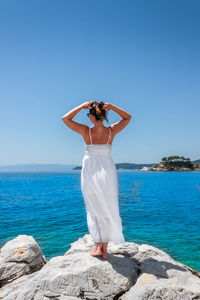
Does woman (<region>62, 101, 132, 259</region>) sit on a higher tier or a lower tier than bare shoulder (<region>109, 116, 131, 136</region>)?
lower

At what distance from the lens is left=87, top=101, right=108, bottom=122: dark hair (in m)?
5.23

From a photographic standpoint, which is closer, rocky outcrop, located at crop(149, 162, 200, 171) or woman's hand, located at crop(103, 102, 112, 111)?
woman's hand, located at crop(103, 102, 112, 111)

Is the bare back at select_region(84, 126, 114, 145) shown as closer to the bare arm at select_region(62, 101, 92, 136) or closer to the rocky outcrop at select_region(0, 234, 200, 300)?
the bare arm at select_region(62, 101, 92, 136)

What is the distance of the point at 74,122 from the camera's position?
17.4ft

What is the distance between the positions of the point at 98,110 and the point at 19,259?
446 centimetres

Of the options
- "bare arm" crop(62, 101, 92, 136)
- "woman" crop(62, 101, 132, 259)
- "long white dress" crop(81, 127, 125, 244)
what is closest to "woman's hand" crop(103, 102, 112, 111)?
"woman" crop(62, 101, 132, 259)

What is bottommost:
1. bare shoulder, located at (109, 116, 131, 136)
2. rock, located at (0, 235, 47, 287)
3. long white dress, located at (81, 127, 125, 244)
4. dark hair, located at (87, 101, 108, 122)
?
rock, located at (0, 235, 47, 287)

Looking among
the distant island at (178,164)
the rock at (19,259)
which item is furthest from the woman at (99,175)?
the distant island at (178,164)

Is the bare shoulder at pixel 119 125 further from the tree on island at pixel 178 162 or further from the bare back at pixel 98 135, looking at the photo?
the tree on island at pixel 178 162

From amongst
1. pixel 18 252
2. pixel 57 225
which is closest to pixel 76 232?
pixel 57 225

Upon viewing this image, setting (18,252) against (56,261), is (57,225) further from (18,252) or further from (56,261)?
(56,261)

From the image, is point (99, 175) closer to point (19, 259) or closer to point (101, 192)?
point (101, 192)

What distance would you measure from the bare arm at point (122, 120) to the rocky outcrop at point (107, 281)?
2786 millimetres

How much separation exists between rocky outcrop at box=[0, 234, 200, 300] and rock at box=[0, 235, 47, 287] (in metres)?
1.54
